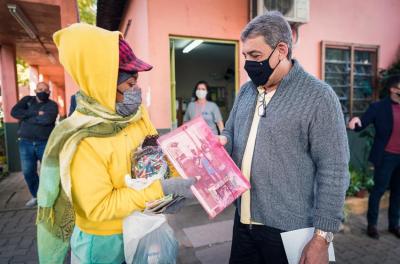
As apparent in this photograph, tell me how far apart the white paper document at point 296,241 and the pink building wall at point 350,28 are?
437 cm

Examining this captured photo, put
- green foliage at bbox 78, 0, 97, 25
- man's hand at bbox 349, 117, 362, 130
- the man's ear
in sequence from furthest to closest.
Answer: green foliage at bbox 78, 0, 97, 25
man's hand at bbox 349, 117, 362, 130
the man's ear

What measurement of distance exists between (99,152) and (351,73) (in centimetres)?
565

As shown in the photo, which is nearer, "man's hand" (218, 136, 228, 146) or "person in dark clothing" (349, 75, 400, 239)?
"man's hand" (218, 136, 228, 146)

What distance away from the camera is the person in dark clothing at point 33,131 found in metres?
4.71

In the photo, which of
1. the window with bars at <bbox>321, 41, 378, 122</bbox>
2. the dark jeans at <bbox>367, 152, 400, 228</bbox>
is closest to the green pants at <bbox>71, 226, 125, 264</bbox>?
the dark jeans at <bbox>367, 152, 400, 228</bbox>

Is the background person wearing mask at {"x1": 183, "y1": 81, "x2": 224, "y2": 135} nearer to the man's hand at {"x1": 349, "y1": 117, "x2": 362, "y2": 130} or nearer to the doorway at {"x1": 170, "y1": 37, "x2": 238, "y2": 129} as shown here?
the man's hand at {"x1": 349, "y1": 117, "x2": 362, "y2": 130}

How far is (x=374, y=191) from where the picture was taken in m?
3.72

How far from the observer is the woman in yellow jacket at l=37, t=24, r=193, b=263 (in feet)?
4.32

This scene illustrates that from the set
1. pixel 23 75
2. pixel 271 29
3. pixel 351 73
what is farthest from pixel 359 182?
pixel 23 75

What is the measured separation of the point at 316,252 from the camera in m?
1.38

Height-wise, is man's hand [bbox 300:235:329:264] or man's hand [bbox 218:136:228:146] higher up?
man's hand [bbox 218:136:228:146]

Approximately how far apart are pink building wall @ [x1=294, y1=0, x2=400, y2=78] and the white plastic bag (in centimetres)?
468

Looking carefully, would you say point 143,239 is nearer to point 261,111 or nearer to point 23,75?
point 261,111

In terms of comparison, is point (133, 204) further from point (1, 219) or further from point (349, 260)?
point (1, 219)
